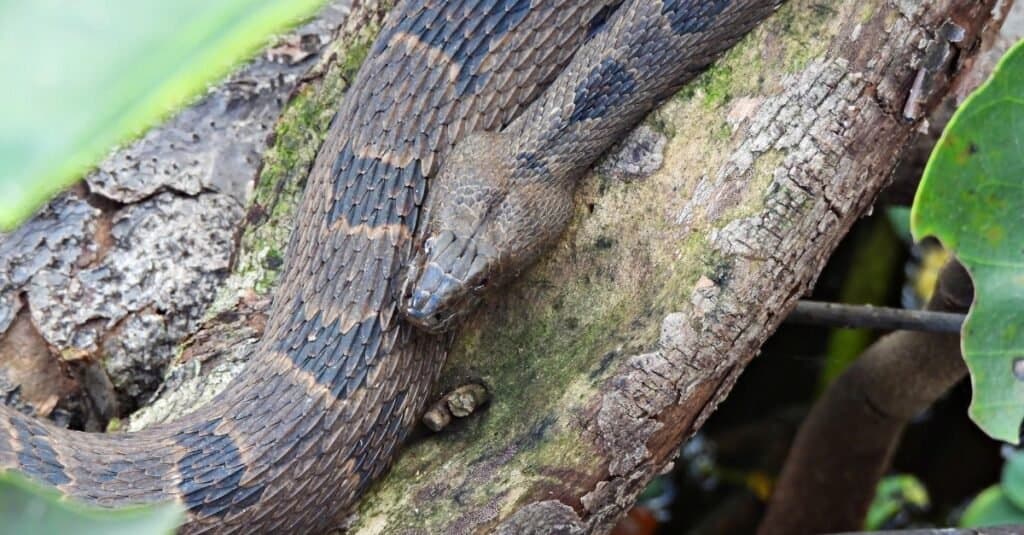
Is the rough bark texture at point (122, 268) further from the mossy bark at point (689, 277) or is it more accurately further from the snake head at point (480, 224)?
the mossy bark at point (689, 277)

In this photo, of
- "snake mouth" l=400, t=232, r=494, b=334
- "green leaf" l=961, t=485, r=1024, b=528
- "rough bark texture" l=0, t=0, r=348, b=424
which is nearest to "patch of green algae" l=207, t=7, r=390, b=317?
"rough bark texture" l=0, t=0, r=348, b=424

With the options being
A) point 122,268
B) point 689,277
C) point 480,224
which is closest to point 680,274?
point 689,277

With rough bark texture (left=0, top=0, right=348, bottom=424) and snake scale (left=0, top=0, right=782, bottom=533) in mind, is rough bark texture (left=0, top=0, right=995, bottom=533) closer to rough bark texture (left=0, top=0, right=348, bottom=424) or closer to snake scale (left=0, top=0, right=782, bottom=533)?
snake scale (left=0, top=0, right=782, bottom=533)

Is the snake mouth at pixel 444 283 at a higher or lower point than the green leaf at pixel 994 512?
higher

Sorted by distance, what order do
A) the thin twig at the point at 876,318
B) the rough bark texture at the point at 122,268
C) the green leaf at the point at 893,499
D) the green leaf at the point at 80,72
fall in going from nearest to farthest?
the green leaf at the point at 80,72
the rough bark texture at the point at 122,268
the thin twig at the point at 876,318
the green leaf at the point at 893,499

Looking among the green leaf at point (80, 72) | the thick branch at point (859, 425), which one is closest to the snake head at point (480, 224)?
the thick branch at point (859, 425)

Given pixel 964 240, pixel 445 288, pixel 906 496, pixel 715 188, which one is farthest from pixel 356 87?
pixel 906 496
